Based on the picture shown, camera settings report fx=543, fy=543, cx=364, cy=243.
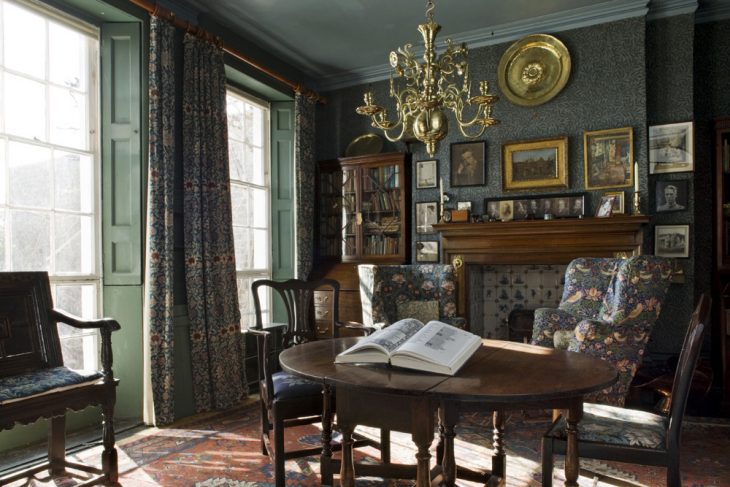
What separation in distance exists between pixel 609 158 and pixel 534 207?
2.35 ft

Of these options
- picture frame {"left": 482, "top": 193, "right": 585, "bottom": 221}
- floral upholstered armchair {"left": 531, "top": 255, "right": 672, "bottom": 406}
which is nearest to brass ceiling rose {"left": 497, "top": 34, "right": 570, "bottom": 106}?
picture frame {"left": 482, "top": 193, "right": 585, "bottom": 221}

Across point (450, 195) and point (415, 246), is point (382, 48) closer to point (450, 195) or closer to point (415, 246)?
point (450, 195)

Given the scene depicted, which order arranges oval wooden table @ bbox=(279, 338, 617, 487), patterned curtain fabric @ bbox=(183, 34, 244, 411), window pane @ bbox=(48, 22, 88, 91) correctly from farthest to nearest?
patterned curtain fabric @ bbox=(183, 34, 244, 411)
window pane @ bbox=(48, 22, 88, 91)
oval wooden table @ bbox=(279, 338, 617, 487)

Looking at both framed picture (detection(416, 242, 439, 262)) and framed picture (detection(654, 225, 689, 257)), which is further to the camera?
framed picture (detection(416, 242, 439, 262))

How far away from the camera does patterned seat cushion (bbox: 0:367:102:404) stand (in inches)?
86.1

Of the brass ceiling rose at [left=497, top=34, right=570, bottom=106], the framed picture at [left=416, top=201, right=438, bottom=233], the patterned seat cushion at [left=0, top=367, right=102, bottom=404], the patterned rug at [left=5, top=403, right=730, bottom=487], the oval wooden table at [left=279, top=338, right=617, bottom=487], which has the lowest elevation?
the patterned rug at [left=5, top=403, right=730, bottom=487]

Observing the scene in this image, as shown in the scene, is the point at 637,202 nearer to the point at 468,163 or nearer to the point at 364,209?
the point at 468,163

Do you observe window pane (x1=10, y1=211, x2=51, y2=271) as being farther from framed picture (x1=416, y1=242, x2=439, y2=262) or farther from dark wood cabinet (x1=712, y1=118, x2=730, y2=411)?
dark wood cabinet (x1=712, y1=118, x2=730, y2=411)

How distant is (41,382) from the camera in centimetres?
232

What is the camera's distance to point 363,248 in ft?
18.0

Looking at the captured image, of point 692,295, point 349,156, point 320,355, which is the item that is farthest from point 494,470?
point 349,156

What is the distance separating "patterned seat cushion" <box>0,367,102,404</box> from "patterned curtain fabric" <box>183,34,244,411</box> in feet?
4.54

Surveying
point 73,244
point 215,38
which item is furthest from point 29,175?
point 215,38

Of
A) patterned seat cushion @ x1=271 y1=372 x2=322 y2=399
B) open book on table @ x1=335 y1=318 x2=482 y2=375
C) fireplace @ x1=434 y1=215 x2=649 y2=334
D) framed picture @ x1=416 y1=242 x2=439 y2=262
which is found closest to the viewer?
open book on table @ x1=335 y1=318 x2=482 y2=375
